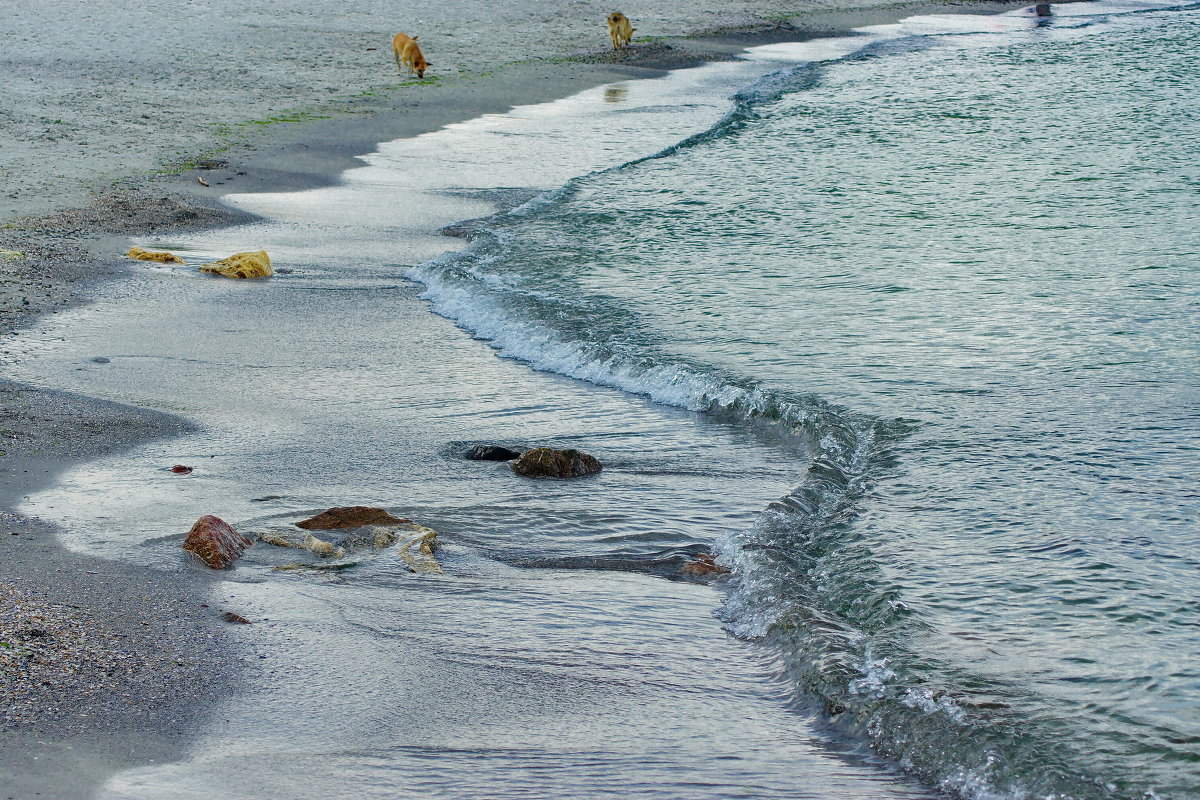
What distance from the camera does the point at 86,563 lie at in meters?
4.46

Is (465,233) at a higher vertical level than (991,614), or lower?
higher

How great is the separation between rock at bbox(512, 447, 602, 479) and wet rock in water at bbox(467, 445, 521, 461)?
0.17 m

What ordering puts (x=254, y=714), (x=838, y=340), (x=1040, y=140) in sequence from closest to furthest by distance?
(x=254, y=714) < (x=838, y=340) < (x=1040, y=140)

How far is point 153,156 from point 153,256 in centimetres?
429

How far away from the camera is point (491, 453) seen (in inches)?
233

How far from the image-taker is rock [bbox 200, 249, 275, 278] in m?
9.31

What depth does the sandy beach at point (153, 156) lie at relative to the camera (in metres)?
3.60

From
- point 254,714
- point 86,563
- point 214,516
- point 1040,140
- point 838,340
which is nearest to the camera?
point 254,714

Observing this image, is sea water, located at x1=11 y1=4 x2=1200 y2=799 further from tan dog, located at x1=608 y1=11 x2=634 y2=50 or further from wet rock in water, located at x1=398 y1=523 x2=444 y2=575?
tan dog, located at x1=608 y1=11 x2=634 y2=50

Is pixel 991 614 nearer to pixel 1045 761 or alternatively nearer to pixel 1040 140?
pixel 1045 761

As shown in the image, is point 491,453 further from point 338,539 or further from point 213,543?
point 213,543

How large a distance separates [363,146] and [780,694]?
12339mm

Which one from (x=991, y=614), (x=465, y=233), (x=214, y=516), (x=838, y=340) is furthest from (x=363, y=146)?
(x=991, y=614)

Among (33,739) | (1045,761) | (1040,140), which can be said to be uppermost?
(1040,140)
